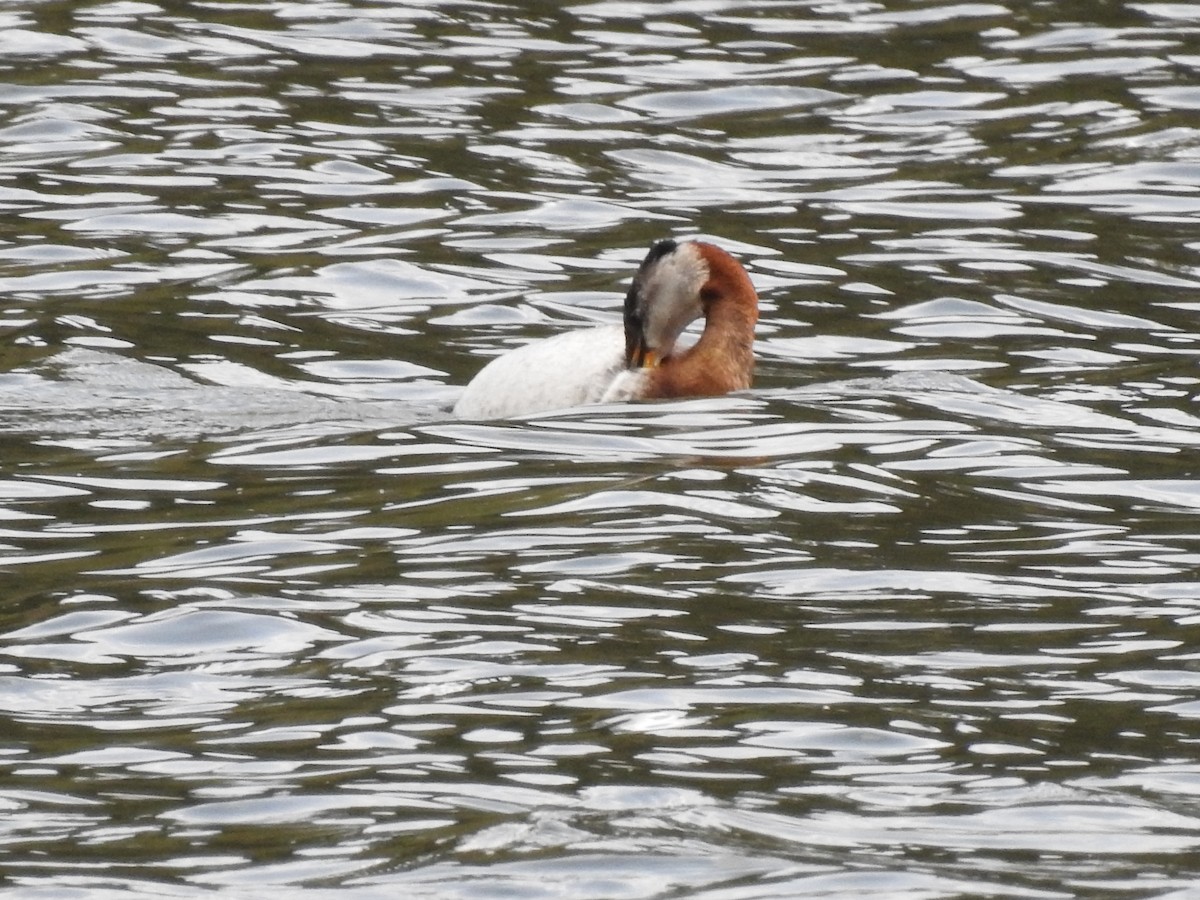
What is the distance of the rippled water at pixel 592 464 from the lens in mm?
5152

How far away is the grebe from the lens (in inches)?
390

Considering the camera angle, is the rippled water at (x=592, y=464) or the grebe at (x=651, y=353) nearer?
the rippled water at (x=592, y=464)

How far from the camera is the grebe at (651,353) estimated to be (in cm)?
991

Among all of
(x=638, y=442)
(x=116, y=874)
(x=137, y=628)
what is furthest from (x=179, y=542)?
(x=116, y=874)

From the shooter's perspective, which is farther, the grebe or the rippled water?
the grebe

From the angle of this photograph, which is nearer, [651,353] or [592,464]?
Answer: [592,464]

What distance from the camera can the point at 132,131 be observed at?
50.6 feet

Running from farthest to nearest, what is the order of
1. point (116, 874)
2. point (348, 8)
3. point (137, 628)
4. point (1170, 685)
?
point (348, 8) → point (137, 628) → point (1170, 685) → point (116, 874)

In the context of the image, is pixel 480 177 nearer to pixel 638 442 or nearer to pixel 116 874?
pixel 638 442

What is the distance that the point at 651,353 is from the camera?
10.2 meters

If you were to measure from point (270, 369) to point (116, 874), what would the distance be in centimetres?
645

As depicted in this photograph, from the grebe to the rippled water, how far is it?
170mm

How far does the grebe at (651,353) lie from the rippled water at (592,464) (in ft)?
0.56

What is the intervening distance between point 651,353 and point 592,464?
5.16ft
